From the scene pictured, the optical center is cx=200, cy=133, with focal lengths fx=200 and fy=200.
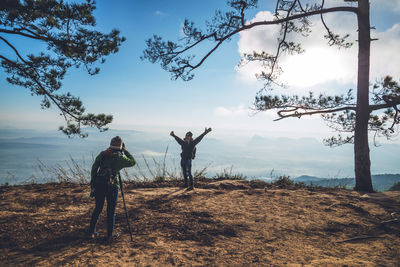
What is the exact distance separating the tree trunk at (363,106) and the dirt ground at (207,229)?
1261 millimetres

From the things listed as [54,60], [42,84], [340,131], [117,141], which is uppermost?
[54,60]

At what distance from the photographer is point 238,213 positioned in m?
5.07

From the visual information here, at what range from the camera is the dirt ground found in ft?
10.3

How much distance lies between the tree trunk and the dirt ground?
1.26 m

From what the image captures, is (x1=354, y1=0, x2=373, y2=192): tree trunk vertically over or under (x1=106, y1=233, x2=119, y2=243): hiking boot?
over

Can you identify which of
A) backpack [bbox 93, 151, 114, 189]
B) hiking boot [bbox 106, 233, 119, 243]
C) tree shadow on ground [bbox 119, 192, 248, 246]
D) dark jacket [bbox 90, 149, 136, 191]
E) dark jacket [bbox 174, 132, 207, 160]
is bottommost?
hiking boot [bbox 106, 233, 119, 243]

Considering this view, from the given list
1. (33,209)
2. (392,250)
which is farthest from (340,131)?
(33,209)

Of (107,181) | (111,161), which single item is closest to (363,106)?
(111,161)

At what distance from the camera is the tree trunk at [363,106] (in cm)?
788

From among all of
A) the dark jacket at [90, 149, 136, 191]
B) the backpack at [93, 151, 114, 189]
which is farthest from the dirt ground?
the dark jacket at [90, 149, 136, 191]

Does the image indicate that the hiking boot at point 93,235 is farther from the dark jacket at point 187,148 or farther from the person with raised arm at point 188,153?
the dark jacket at point 187,148

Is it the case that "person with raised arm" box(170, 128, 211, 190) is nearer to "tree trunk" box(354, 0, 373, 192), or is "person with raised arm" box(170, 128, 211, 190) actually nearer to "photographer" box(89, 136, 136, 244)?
"photographer" box(89, 136, 136, 244)

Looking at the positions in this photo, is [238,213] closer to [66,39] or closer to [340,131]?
[340,131]

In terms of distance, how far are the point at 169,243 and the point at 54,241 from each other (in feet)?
6.73
